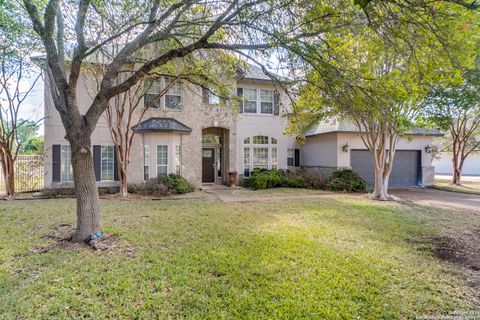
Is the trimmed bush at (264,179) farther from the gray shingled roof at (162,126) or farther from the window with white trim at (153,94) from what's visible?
the window with white trim at (153,94)

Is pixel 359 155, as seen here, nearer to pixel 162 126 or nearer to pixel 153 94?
pixel 162 126

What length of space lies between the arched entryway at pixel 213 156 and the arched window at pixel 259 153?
172 centimetres

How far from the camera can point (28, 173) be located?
12789mm

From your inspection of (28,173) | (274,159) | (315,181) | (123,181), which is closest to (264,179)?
(274,159)

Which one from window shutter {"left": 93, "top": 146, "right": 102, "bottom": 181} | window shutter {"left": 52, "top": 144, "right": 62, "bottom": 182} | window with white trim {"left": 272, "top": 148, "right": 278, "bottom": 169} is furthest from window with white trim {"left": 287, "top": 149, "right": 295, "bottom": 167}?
window shutter {"left": 52, "top": 144, "right": 62, "bottom": 182}

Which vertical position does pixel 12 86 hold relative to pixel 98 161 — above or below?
above

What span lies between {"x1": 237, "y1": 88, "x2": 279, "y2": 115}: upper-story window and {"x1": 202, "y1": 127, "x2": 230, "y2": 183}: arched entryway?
95.1 inches

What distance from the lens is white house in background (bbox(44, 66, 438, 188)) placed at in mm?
12578

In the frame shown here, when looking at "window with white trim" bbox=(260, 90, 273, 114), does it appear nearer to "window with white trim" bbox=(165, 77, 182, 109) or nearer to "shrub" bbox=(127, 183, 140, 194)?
"window with white trim" bbox=(165, 77, 182, 109)

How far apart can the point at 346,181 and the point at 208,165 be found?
8495mm

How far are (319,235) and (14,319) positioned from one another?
546 cm

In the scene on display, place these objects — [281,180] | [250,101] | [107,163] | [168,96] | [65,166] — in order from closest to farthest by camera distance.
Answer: [65,166]
[107,163]
[168,96]
[281,180]
[250,101]

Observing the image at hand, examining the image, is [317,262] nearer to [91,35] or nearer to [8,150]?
[91,35]

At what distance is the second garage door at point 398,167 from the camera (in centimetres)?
1558
